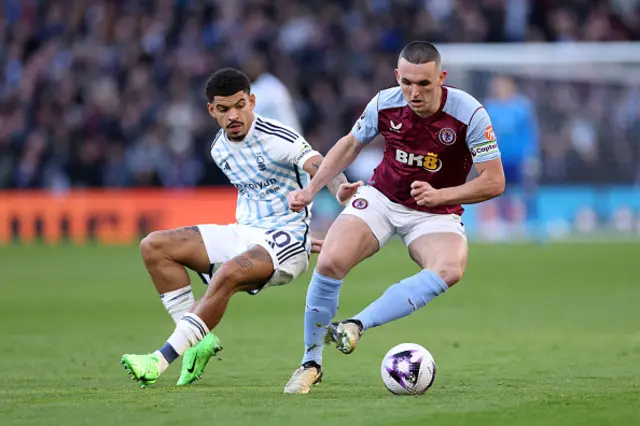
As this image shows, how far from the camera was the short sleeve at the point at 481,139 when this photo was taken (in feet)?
22.8

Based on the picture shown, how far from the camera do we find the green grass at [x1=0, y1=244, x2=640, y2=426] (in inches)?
231

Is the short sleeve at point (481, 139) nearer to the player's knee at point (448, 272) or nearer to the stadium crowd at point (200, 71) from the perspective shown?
the player's knee at point (448, 272)

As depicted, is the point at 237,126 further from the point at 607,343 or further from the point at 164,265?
the point at 607,343

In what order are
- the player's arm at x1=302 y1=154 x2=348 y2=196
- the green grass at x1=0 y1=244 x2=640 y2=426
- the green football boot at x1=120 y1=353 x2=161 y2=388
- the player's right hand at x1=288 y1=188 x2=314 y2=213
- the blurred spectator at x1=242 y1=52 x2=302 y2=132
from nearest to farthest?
the green grass at x1=0 y1=244 x2=640 y2=426 < the green football boot at x1=120 y1=353 x2=161 y2=388 < the player's right hand at x1=288 y1=188 x2=314 y2=213 < the player's arm at x1=302 y1=154 x2=348 y2=196 < the blurred spectator at x1=242 y1=52 x2=302 y2=132

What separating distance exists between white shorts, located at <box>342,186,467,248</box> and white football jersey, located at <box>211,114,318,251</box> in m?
0.69

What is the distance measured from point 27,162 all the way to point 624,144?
10.8 meters

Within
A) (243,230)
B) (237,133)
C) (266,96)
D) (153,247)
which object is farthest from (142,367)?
(266,96)

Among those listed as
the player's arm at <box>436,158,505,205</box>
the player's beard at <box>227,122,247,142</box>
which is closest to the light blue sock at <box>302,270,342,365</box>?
the player's arm at <box>436,158,505,205</box>

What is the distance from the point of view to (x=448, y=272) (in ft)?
22.5

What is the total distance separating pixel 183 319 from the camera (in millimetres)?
7293

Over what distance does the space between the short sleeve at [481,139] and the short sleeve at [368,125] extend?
0.60 m

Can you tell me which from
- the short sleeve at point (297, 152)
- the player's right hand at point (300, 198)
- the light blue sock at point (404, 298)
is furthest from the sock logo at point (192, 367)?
the short sleeve at point (297, 152)

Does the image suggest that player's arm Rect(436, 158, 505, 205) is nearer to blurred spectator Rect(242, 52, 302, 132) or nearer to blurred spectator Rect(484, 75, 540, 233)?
blurred spectator Rect(242, 52, 302, 132)

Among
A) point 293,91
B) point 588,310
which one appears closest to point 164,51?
point 293,91
